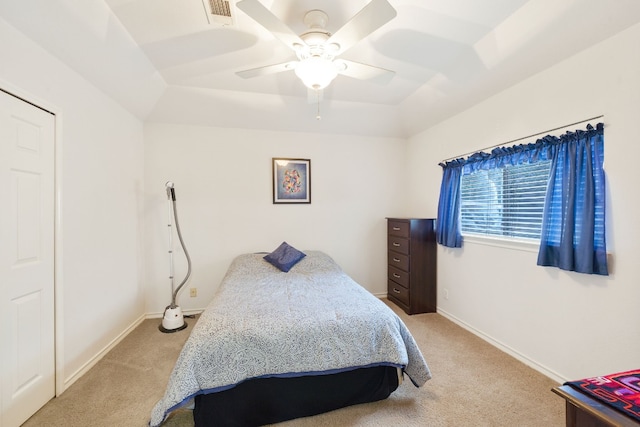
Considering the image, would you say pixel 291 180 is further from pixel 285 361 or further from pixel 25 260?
pixel 25 260

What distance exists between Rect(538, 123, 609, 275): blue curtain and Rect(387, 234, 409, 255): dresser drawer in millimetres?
1477

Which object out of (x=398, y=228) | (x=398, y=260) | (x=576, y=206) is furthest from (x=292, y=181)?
(x=576, y=206)

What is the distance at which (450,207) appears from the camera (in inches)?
122

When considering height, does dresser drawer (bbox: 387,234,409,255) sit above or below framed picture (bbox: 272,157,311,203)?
below

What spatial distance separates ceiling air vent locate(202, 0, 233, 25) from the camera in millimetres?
1742

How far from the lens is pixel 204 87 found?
297 centimetres

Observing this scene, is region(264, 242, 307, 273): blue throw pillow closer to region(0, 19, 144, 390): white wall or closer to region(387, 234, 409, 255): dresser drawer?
region(387, 234, 409, 255): dresser drawer

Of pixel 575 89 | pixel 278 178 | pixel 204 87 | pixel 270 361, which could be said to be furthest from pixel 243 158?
pixel 575 89

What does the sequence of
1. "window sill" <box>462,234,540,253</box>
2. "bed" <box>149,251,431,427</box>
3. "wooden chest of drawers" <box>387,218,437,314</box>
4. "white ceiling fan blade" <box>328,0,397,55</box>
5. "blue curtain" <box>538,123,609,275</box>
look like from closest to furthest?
"white ceiling fan blade" <box>328,0,397,55</box> → "bed" <box>149,251,431,427</box> → "blue curtain" <box>538,123,609,275</box> → "window sill" <box>462,234,540,253</box> → "wooden chest of drawers" <box>387,218,437,314</box>

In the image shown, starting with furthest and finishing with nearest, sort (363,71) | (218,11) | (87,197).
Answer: (87,197) → (363,71) → (218,11)

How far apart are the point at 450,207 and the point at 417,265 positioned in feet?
2.77

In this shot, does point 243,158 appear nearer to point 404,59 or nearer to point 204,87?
point 204,87

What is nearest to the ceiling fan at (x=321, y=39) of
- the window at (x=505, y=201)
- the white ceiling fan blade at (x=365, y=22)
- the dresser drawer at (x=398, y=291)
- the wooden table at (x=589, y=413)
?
the white ceiling fan blade at (x=365, y=22)

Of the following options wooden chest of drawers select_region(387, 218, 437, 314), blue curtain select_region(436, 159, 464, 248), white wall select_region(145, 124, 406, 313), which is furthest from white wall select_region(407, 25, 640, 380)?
white wall select_region(145, 124, 406, 313)
